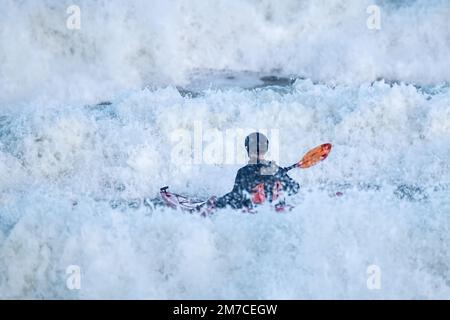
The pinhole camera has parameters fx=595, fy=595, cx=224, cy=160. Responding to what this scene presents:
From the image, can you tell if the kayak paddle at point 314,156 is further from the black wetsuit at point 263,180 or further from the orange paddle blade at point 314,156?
the black wetsuit at point 263,180

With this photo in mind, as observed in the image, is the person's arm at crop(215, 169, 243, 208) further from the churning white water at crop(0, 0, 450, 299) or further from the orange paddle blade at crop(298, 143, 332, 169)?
the orange paddle blade at crop(298, 143, 332, 169)

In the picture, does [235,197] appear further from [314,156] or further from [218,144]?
[218,144]

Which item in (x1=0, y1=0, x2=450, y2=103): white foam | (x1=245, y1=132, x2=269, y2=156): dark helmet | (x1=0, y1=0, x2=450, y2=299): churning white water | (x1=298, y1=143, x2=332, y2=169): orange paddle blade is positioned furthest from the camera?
(x1=0, y1=0, x2=450, y2=103): white foam

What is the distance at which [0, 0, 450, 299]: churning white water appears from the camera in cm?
434

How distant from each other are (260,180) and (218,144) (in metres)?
2.18

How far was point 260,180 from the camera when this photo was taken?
4.64 metres

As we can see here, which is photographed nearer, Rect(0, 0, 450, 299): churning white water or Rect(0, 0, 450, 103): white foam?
Rect(0, 0, 450, 299): churning white water

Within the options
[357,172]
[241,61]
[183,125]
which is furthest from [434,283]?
[241,61]

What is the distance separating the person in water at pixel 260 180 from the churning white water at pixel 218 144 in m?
0.13

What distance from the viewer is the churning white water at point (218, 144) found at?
4.34 meters

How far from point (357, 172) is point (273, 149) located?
3.36 ft

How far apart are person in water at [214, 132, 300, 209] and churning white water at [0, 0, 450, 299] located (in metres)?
0.13

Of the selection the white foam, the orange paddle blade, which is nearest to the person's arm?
the orange paddle blade

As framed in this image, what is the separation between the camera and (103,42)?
9.18 m
